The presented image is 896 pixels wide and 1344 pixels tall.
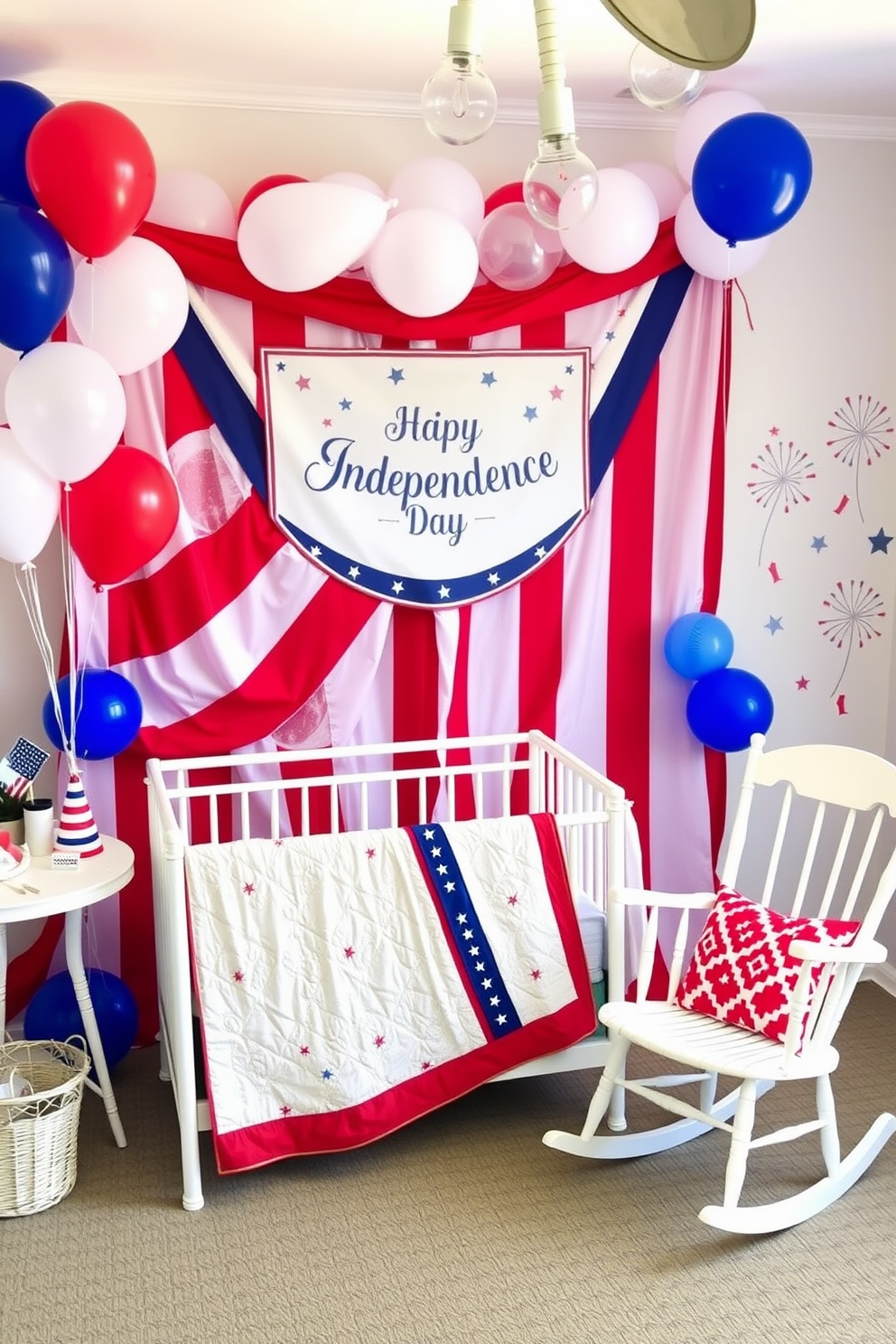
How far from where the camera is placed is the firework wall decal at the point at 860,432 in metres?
3.53

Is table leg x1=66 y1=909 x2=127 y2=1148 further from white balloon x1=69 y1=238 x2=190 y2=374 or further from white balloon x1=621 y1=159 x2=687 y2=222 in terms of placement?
white balloon x1=621 y1=159 x2=687 y2=222

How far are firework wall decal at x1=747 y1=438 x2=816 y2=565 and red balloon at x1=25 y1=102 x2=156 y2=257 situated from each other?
1.80m

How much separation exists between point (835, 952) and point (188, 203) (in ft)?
6.93

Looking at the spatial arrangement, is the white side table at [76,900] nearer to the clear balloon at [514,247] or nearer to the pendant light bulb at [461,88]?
the clear balloon at [514,247]

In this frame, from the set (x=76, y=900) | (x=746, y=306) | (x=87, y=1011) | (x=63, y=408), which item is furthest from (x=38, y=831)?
(x=746, y=306)

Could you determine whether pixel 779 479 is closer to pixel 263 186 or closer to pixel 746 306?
pixel 746 306

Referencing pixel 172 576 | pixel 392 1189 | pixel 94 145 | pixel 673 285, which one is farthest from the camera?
pixel 673 285

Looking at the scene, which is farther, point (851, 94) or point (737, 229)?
point (851, 94)

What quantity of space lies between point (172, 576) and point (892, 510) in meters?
2.00

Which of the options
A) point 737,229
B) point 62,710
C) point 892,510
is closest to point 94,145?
point 62,710

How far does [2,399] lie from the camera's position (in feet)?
9.63

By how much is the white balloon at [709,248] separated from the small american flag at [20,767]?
6.39ft

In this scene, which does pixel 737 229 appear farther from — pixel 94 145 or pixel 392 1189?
pixel 392 1189

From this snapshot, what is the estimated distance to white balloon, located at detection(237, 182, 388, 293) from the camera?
2689mm
